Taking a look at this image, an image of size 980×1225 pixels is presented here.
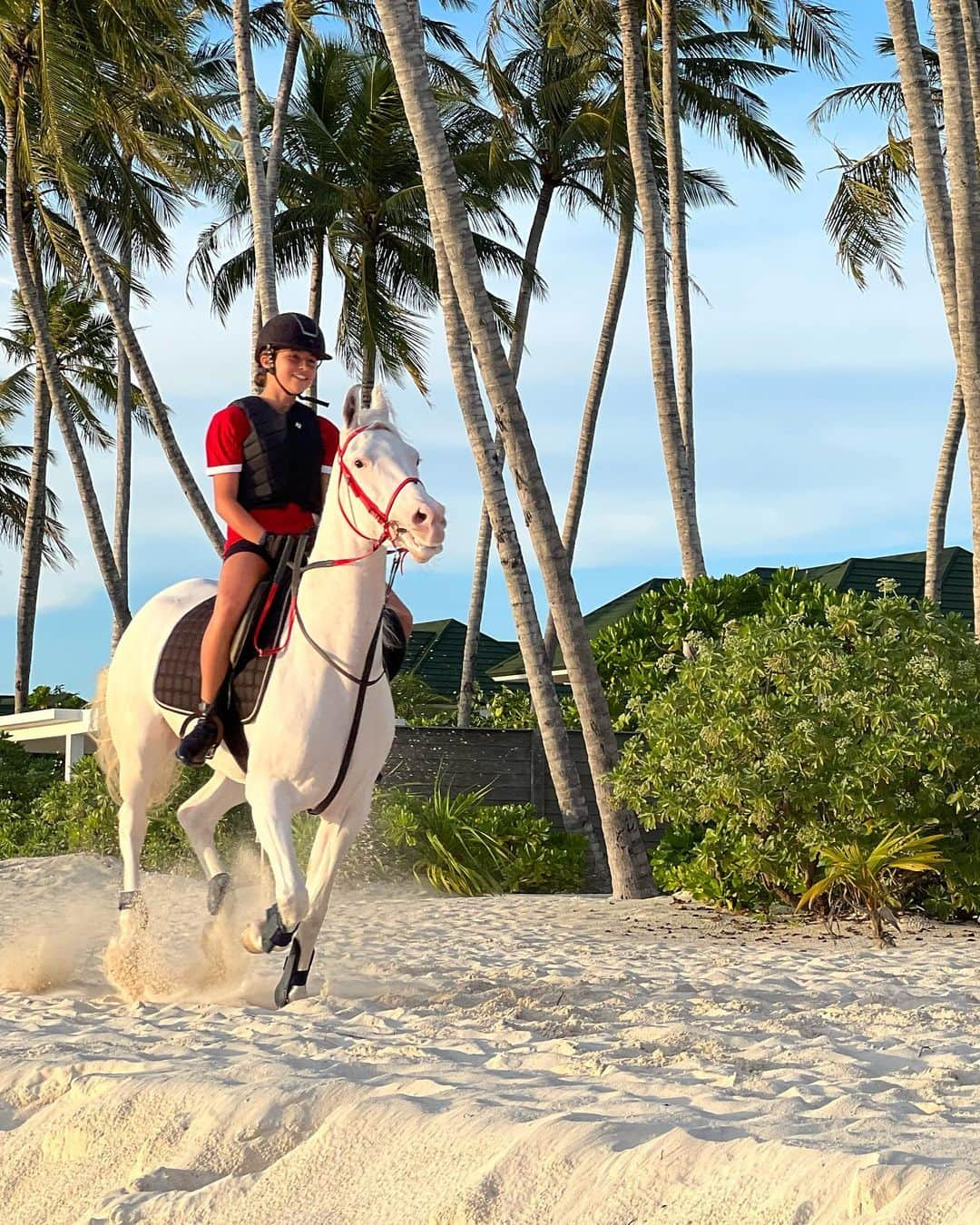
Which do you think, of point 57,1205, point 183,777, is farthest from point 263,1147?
point 183,777

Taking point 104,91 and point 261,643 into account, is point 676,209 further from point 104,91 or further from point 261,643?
point 261,643

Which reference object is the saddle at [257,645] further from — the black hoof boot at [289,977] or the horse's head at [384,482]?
the black hoof boot at [289,977]

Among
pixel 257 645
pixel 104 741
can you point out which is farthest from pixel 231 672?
pixel 104 741

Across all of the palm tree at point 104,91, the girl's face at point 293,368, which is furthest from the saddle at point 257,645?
the palm tree at point 104,91

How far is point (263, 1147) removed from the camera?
162 inches

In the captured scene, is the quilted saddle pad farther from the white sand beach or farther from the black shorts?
the white sand beach

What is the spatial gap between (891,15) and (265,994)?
1070cm

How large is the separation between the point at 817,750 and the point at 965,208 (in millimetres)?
5781

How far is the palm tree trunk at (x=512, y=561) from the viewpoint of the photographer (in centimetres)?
1336

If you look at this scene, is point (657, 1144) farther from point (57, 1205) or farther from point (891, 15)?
point (891, 15)

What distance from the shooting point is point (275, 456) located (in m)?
7.06

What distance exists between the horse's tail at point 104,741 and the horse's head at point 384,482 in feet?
10.6

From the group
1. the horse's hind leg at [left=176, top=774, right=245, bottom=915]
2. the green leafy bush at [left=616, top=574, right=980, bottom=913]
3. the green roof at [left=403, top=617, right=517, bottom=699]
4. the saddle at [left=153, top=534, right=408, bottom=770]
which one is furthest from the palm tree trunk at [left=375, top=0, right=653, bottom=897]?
the green roof at [left=403, top=617, right=517, bottom=699]

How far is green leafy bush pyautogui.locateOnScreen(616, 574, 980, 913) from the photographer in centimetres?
1048
